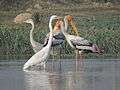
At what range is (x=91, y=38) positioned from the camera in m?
28.6

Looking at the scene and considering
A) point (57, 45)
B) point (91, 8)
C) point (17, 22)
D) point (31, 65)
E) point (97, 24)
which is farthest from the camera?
point (91, 8)

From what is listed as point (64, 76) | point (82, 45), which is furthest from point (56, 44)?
point (64, 76)

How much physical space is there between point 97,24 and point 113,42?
1475 cm

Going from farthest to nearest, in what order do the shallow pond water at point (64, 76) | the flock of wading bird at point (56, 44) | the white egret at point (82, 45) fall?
1. the white egret at point (82, 45)
2. the flock of wading bird at point (56, 44)
3. the shallow pond water at point (64, 76)

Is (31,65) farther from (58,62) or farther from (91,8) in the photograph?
(91,8)

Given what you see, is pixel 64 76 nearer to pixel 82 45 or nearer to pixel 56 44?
pixel 82 45

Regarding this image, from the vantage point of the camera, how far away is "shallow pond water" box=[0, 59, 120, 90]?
1374 centimetres

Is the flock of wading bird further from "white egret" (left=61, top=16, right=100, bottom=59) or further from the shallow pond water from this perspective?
the shallow pond water

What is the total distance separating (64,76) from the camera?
16062 mm

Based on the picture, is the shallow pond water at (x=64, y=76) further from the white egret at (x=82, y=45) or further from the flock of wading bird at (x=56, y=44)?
the white egret at (x=82, y=45)

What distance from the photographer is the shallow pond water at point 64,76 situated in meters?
13.7

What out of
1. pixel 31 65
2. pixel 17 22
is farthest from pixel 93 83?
pixel 17 22

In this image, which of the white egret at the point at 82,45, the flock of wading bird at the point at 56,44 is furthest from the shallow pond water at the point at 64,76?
the white egret at the point at 82,45

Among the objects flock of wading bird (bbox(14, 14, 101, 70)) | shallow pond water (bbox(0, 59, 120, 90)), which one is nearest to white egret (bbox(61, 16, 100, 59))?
flock of wading bird (bbox(14, 14, 101, 70))
